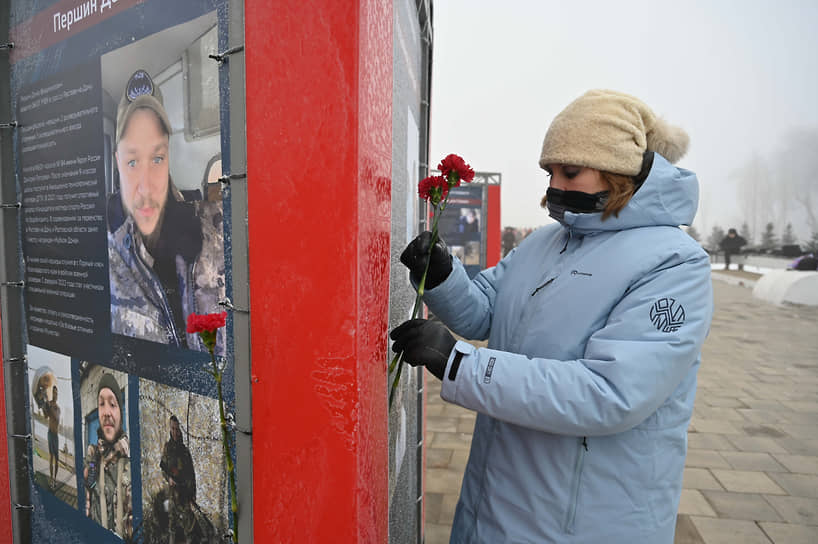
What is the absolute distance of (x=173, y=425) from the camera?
144cm

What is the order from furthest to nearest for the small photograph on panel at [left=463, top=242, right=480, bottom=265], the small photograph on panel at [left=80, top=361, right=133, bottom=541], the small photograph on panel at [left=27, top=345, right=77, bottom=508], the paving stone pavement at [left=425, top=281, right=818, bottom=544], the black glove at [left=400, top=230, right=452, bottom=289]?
the small photograph on panel at [left=463, top=242, right=480, bottom=265] < the paving stone pavement at [left=425, top=281, right=818, bottom=544] < the small photograph on panel at [left=27, top=345, right=77, bottom=508] < the small photograph on panel at [left=80, top=361, right=133, bottom=541] < the black glove at [left=400, top=230, right=452, bottom=289]

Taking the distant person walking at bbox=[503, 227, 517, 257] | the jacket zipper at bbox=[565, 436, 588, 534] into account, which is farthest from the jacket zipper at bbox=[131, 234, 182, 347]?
the distant person walking at bbox=[503, 227, 517, 257]

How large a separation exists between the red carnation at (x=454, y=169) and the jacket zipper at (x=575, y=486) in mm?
719

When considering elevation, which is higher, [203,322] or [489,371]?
[203,322]

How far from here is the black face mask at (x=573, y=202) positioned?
4.41ft

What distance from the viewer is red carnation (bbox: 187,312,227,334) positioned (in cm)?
97

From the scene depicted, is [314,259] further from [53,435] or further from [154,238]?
[53,435]

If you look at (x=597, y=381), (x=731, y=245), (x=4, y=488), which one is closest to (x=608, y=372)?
(x=597, y=381)

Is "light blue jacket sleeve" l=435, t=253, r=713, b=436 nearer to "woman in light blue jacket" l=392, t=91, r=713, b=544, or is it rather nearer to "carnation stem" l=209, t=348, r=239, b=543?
"woman in light blue jacket" l=392, t=91, r=713, b=544

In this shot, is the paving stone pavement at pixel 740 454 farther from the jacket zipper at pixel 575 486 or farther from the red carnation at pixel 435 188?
the red carnation at pixel 435 188

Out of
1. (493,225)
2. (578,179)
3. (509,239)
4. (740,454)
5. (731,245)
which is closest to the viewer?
(578,179)

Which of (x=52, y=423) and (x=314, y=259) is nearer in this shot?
(x=314, y=259)

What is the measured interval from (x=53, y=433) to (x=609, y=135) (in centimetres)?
221

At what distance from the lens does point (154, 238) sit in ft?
4.69
